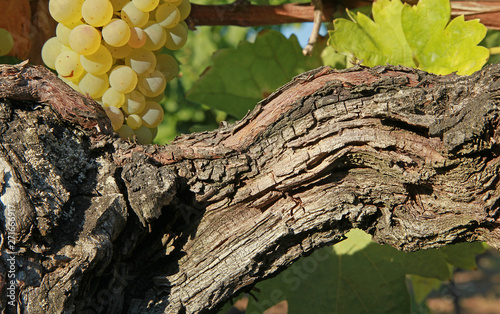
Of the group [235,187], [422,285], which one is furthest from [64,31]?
[422,285]

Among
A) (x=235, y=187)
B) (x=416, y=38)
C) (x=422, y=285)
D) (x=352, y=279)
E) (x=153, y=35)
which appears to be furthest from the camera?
(x=422, y=285)

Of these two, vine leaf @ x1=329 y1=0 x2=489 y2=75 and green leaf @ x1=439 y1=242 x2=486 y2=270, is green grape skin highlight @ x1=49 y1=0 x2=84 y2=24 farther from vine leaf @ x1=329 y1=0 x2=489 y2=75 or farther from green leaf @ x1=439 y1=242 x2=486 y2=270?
green leaf @ x1=439 y1=242 x2=486 y2=270

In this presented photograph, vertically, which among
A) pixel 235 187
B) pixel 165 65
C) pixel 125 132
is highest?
pixel 165 65

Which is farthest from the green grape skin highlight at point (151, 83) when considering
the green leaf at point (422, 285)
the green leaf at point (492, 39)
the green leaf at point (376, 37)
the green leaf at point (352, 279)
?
the green leaf at point (422, 285)

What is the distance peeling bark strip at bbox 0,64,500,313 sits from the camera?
0.56m

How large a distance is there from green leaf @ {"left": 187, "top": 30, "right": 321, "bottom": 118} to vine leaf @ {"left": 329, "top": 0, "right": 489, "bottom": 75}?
0.20m

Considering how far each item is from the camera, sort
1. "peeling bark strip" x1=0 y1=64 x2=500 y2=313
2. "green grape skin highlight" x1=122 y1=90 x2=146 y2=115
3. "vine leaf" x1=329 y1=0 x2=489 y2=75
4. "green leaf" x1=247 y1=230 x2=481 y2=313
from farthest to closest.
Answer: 1. "green leaf" x1=247 y1=230 x2=481 y2=313
2. "vine leaf" x1=329 y1=0 x2=489 y2=75
3. "green grape skin highlight" x1=122 y1=90 x2=146 y2=115
4. "peeling bark strip" x1=0 y1=64 x2=500 y2=313

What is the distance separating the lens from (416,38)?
93cm

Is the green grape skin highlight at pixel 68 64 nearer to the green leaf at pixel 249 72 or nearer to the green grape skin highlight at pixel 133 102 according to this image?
the green grape skin highlight at pixel 133 102

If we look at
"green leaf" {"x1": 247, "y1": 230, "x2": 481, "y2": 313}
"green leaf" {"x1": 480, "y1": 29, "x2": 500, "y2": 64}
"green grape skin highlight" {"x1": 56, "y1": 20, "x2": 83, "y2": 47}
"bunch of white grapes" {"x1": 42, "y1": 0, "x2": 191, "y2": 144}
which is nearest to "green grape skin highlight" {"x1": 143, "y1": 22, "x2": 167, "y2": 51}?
"bunch of white grapes" {"x1": 42, "y1": 0, "x2": 191, "y2": 144}

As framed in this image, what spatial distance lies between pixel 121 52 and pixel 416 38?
57 centimetres

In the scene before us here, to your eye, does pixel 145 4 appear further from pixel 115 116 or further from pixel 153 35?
pixel 115 116

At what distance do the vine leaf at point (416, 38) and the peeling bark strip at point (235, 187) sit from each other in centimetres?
33

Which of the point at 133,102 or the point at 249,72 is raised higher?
the point at 249,72
